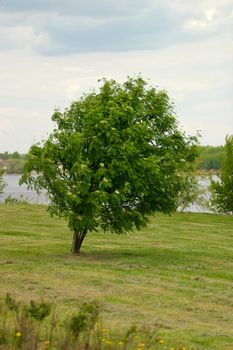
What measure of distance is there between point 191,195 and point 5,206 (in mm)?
12511

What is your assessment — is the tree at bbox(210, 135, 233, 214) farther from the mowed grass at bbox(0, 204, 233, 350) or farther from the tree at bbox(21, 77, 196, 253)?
the tree at bbox(21, 77, 196, 253)

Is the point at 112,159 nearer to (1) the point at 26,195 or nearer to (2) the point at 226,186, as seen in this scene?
(2) the point at 226,186

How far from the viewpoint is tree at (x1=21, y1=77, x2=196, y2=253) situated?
17.3 m

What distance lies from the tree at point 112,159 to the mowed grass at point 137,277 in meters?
1.37

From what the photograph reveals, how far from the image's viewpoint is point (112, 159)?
17375 millimetres

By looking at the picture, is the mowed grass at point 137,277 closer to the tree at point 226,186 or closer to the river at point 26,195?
the river at point 26,195

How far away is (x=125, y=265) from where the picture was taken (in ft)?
55.8

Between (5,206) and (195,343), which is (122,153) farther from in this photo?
(5,206)

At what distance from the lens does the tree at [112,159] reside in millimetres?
17328

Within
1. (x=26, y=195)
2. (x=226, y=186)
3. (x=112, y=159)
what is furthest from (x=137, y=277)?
(x=26, y=195)

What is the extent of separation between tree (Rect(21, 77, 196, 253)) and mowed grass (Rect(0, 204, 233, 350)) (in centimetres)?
137

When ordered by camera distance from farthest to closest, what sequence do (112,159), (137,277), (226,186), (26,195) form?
(26,195)
(226,186)
(112,159)
(137,277)

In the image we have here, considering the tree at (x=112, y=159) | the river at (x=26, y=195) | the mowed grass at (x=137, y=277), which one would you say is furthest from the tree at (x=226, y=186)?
the tree at (x=112, y=159)

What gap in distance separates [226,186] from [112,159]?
934 inches
